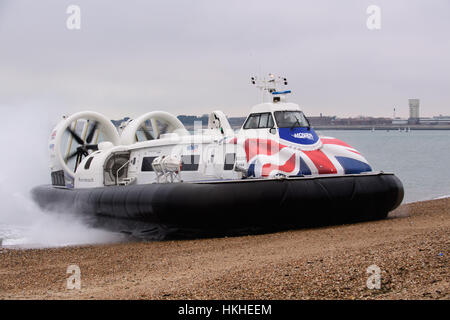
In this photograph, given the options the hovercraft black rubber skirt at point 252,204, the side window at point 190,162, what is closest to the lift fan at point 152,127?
the side window at point 190,162

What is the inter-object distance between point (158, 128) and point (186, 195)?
4.61 meters

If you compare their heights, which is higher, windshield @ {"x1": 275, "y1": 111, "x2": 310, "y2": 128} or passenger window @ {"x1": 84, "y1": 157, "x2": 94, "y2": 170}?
windshield @ {"x1": 275, "y1": 111, "x2": 310, "y2": 128}

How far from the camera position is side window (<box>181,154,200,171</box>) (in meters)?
9.88

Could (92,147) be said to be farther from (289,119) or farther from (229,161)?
(289,119)

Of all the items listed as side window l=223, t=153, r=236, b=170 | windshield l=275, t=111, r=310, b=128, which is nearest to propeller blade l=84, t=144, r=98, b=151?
side window l=223, t=153, r=236, b=170

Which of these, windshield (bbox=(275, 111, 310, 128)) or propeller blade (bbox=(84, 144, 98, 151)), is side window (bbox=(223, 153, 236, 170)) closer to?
windshield (bbox=(275, 111, 310, 128))

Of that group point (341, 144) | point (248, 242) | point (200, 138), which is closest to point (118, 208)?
point (200, 138)

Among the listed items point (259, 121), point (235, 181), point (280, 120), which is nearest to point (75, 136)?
point (259, 121)

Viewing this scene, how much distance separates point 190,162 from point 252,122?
120cm

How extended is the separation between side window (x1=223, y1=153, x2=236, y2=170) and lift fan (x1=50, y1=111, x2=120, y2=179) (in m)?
3.82

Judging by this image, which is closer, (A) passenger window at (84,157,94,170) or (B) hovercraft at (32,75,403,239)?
(B) hovercraft at (32,75,403,239)

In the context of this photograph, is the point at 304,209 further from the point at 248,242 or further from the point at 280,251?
the point at 280,251

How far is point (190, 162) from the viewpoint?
32.6 ft
